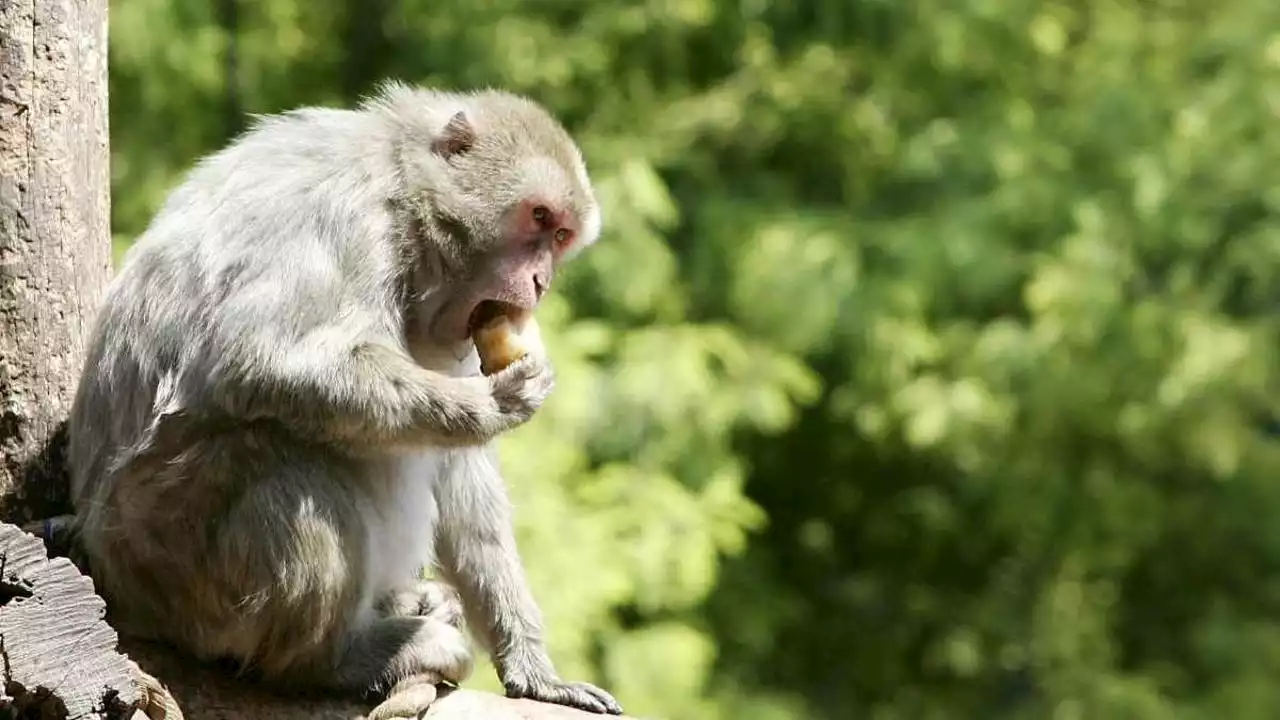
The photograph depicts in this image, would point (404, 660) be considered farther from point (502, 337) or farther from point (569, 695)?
point (502, 337)

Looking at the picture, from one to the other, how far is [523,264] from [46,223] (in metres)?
1.25

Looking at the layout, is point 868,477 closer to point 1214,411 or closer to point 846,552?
point 846,552

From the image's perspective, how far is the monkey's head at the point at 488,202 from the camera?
443 centimetres

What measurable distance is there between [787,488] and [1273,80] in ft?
13.5

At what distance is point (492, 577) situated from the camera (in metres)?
4.70

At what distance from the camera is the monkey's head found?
4430 mm

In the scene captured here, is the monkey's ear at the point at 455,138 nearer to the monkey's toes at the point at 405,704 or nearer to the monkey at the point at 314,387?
the monkey at the point at 314,387

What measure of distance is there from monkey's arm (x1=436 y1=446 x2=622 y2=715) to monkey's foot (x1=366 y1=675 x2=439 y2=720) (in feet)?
1.46

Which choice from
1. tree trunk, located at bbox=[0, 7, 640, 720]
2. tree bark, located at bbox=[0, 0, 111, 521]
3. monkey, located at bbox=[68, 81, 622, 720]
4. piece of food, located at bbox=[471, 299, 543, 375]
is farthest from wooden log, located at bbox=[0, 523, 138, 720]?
piece of food, located at bbox=[471, 299, 543, 375]

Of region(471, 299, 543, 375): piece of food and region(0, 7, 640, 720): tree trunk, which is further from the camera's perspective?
region(471, 299, 543, 375): piece of food

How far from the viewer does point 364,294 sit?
4180 millimetres

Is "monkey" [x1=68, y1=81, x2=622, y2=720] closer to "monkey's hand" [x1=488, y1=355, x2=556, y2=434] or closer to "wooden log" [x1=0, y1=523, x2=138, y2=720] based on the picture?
"monkey's hand" [x1=488, y1=355, x2=556, y2=434]

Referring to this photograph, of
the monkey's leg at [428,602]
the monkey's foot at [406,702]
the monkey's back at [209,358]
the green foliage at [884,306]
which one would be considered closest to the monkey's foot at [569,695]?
the monkey's leg at [428,602]

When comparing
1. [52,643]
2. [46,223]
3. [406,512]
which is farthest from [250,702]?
[46,223]
